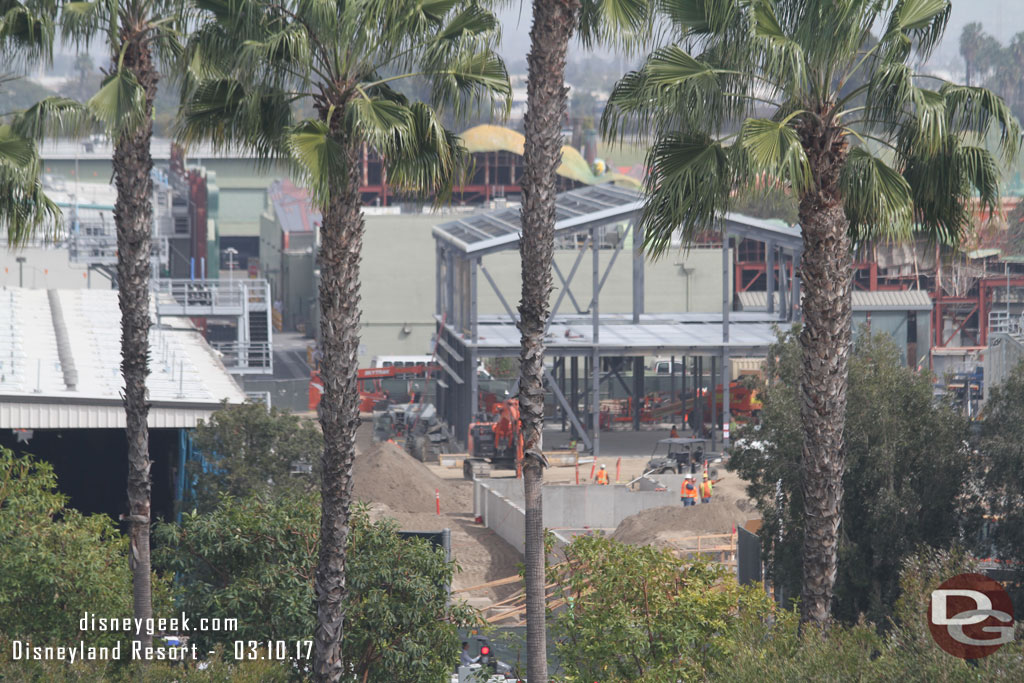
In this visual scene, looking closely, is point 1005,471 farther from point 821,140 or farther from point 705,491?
point 705,491

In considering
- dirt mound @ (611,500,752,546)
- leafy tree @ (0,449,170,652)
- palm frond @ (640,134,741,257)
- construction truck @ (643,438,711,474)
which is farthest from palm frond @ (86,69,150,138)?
construction truck @ (643,438,711,474)

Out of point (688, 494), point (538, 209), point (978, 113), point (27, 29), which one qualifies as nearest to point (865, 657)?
point (978, 113)

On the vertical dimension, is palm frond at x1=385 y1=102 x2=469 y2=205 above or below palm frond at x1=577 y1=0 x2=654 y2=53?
below

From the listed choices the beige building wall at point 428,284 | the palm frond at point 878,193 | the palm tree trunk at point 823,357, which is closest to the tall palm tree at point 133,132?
the palm tree trunk at point 823,357

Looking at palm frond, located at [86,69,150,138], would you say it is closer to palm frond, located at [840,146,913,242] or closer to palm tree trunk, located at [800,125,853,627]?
palm tree trunk, located at [800,125,853,627]

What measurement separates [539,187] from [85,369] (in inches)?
1049

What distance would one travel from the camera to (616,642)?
1670 centimetres

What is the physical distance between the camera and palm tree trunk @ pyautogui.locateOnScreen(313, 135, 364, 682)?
14.7 meters

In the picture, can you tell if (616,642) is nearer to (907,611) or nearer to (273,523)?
(907,611)

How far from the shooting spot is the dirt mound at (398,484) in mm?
45000

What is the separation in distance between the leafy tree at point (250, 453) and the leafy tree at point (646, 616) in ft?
54.2

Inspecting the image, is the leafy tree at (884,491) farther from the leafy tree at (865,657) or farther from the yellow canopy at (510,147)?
the yellow canopy at (510,147)

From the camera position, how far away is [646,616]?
1706cm

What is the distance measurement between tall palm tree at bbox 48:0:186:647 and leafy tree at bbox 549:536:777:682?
5546 millimetres
